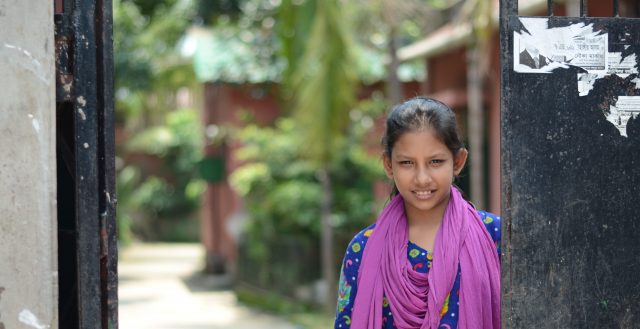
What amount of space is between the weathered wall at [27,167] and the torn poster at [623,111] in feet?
5.14

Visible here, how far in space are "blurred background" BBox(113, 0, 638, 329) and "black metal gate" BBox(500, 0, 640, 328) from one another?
165 centimetres

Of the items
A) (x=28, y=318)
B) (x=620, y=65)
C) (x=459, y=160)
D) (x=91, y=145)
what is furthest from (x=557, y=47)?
(x=28, y=318)

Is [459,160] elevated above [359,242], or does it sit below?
above

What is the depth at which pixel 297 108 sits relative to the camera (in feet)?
34.6

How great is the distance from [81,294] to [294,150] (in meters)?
10.2

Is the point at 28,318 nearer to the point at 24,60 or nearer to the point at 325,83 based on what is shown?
the point at 24,60

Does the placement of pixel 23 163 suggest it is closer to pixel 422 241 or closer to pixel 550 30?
pixel 422 241

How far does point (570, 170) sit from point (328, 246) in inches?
347

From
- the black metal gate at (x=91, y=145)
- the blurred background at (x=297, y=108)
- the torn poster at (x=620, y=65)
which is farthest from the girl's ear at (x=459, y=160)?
the blurred background at (x=297, y=108)

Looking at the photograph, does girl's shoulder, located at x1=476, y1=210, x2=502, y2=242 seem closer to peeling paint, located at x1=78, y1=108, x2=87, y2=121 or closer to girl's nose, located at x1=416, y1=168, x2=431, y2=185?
girl's nose, located at x1=416, y1=168, x2=431, y2=185

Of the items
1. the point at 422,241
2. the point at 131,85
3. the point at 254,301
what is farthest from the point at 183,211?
the point at 422,241

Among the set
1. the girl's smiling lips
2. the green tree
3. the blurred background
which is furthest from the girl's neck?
the green tree

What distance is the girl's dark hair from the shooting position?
2.73m

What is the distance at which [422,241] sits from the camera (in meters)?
2.77
